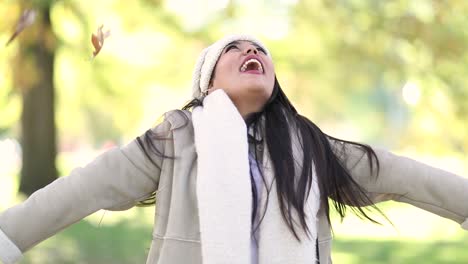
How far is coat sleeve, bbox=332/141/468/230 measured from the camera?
2.79m

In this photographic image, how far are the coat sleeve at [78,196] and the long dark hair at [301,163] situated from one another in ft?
0.23

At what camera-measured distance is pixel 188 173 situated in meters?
2.58

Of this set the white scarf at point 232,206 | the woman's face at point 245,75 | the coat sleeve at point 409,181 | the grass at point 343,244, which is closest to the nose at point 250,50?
the woman's face at point 245,75

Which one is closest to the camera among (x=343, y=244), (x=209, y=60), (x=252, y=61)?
(x=252, y=61)

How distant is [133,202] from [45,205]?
0.29 metres

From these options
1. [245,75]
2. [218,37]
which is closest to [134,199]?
[245,75]

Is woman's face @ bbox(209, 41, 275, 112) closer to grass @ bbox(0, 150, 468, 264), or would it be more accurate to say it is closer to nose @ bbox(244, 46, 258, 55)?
nose @ bbox(244, 46, 258, 55)

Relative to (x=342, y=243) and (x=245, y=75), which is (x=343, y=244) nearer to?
(x=342, y=243)

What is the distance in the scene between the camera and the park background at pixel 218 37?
8641 mm

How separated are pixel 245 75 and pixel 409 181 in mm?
660

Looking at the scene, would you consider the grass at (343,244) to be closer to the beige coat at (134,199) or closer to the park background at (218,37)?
the park background at (218,37)

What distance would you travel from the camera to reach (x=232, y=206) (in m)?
2.48

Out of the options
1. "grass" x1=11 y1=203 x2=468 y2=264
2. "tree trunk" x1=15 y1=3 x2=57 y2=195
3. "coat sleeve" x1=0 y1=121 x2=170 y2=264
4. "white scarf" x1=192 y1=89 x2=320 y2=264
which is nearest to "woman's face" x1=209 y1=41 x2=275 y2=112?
"white scarf" x1=192 y1=89 x2=320 y2=264

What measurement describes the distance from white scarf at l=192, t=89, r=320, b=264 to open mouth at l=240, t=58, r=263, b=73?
22 cm
